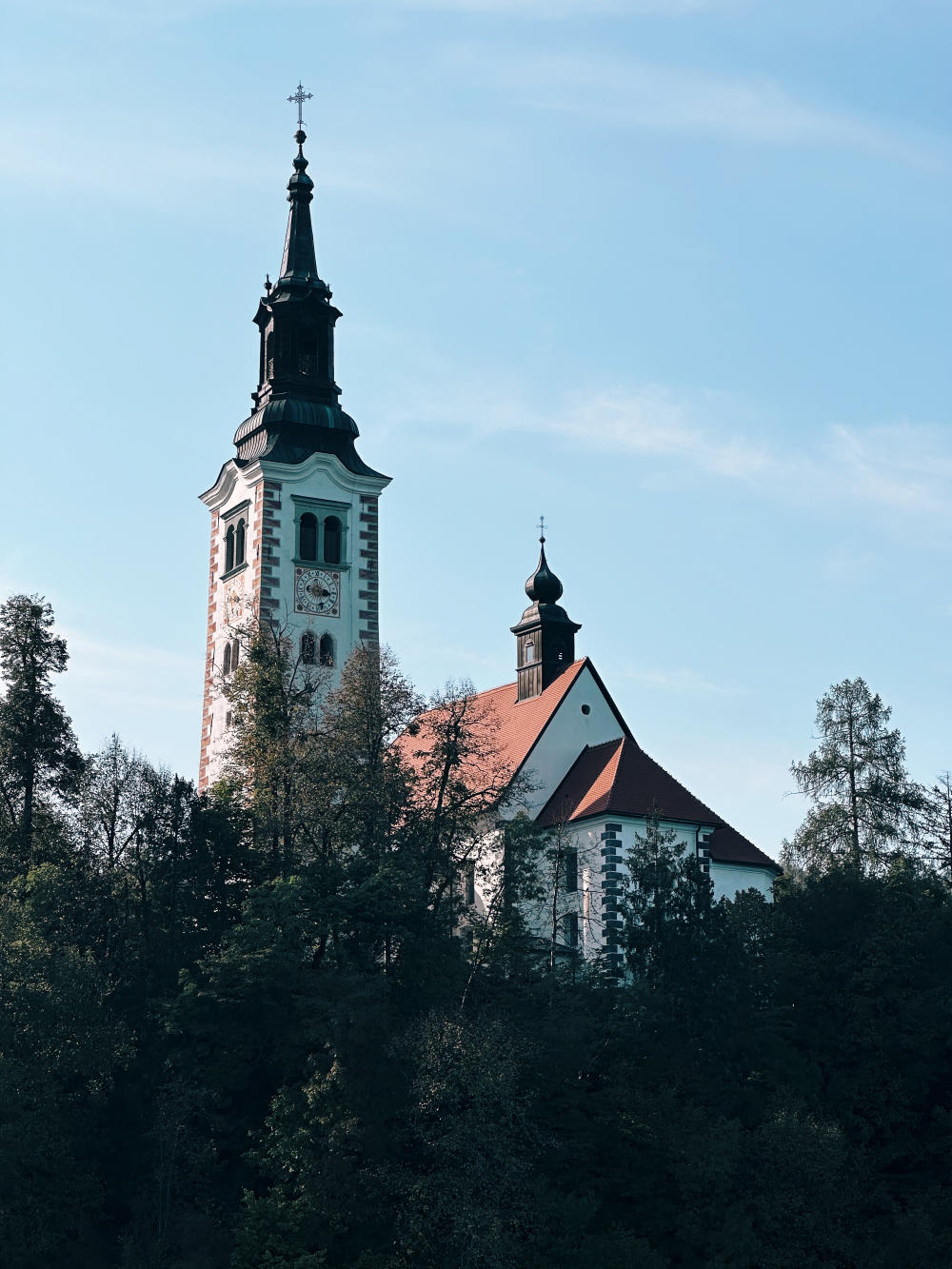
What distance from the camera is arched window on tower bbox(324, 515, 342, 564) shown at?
69.1 meters

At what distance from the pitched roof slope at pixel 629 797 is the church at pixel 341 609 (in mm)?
53

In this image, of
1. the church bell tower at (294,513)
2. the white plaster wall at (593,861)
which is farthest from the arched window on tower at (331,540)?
the white plaster wall at (593,861)

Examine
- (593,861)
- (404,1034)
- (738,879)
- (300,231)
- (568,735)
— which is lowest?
(404,1034)

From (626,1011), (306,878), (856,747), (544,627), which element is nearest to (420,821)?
(306,878)

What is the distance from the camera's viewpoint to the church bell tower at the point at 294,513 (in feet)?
223

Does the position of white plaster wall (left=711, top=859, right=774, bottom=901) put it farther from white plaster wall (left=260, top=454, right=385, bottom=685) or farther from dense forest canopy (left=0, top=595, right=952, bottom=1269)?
white plaster wall (left=260, top=454, right=385, bottom=685)

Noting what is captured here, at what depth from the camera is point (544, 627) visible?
224 ft

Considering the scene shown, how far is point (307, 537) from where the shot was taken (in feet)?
227

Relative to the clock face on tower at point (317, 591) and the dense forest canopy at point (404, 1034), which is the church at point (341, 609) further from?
the dense forest canopy at point (404, 1034)

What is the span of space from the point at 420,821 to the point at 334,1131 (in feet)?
33.3

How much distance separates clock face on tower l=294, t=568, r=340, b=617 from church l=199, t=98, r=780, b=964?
0.05 m

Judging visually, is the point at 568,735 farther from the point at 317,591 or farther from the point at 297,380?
the point at 297,380

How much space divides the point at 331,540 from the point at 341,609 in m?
2.65

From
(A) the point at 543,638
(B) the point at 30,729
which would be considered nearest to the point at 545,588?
(A) the point at 543,638
